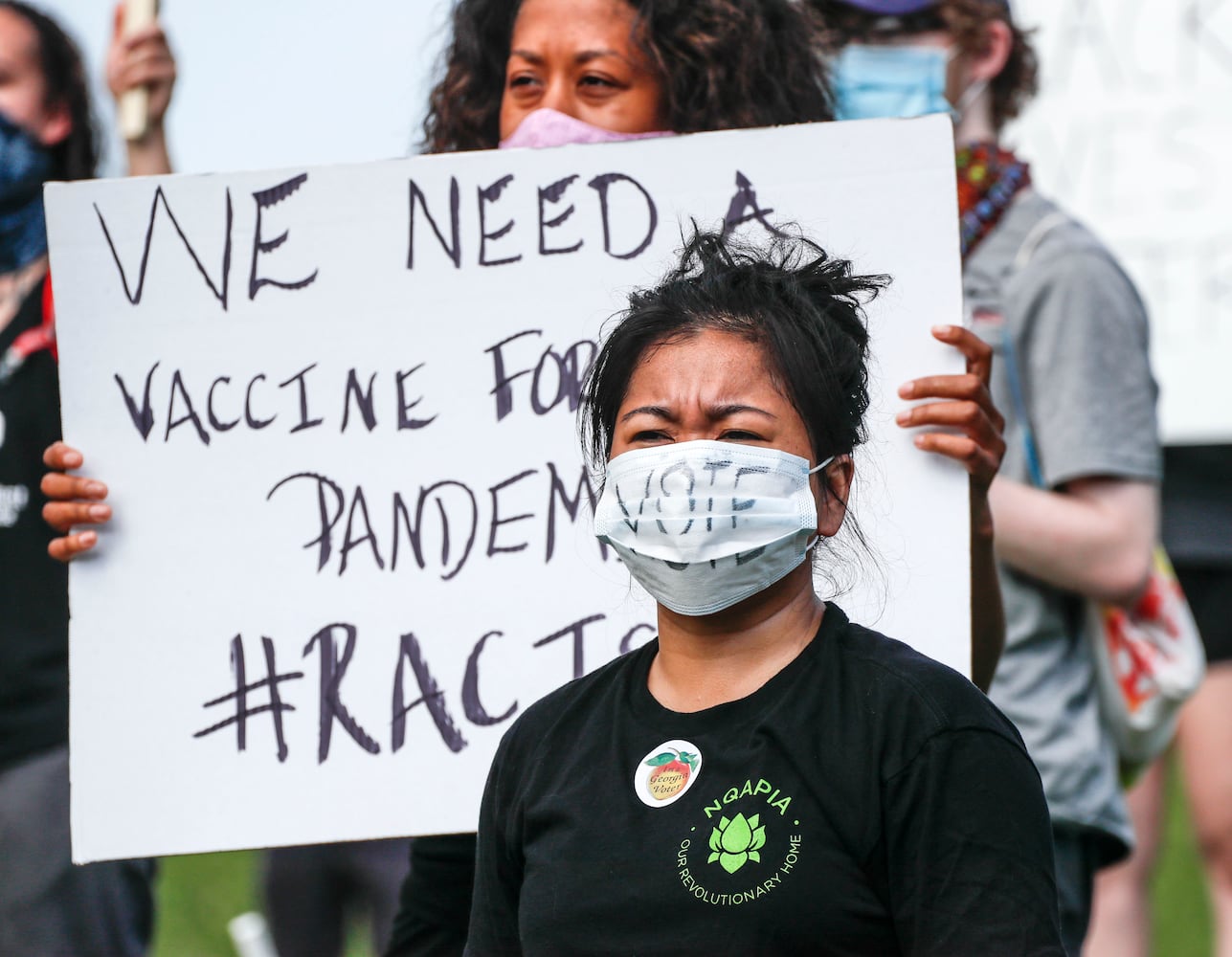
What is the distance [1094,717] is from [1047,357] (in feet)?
1.83

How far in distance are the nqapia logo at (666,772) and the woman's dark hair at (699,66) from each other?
1.20m

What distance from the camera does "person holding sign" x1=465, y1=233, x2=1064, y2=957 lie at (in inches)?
63.5

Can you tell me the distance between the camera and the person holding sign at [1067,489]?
2.76 metres

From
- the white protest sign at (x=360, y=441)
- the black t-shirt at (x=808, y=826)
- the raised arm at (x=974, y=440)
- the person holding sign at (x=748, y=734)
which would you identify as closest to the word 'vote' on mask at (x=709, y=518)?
the person holding sign at (x=748, y=734)

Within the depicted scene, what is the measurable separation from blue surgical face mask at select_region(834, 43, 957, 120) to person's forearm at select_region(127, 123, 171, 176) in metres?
1.16

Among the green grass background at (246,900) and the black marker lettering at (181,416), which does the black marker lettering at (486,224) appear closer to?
the black marker lettering at (181,416)

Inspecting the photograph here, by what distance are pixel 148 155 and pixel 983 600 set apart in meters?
1.66

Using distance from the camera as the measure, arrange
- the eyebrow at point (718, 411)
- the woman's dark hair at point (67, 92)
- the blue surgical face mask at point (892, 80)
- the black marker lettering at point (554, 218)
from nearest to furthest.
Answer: the eyebrow at point (718, 411) → the black marker lettering at point (554, 218) → the blue surgical face mask at point (892, 80) → the woman's dark hair at point (67, 92)

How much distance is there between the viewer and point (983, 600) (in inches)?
93.5

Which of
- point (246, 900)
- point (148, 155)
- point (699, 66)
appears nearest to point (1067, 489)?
point (699, 66)

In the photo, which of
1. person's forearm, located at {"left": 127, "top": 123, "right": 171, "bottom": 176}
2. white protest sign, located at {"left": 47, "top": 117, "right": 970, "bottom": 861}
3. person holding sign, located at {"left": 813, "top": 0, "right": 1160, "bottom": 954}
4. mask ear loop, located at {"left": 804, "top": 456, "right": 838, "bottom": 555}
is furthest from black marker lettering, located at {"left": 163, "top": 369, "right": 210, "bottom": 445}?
person holding sign, located at {"left": 813, "top": 0, "right": 1160, "bottom": 954}

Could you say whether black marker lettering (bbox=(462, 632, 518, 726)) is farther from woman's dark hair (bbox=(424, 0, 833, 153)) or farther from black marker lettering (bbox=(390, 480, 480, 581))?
woman's dark hair (bbox=(424, 0, 833, 153))

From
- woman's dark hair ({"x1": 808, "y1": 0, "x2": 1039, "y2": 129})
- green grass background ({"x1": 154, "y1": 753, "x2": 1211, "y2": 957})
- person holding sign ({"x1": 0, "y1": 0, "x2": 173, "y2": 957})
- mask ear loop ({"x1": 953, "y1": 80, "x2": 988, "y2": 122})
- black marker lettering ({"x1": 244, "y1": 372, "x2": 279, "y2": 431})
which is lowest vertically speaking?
green grass background ({"x1": 154, "y1": 753, "x2": 1211, "y2": 957})

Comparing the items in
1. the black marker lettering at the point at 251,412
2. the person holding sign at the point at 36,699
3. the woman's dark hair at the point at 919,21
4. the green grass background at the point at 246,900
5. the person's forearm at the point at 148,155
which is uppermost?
the woman's dark hair at the point at 919,21
